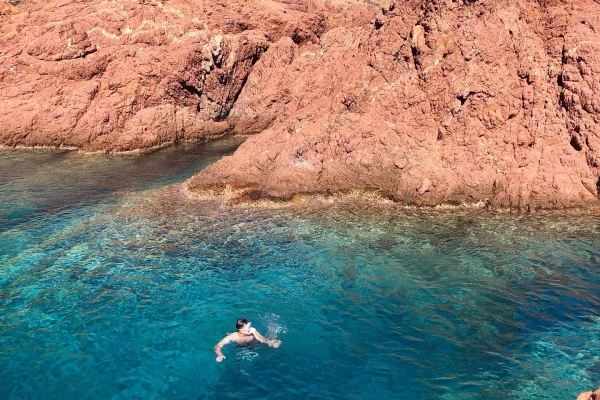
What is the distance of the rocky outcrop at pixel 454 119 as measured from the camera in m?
17.5

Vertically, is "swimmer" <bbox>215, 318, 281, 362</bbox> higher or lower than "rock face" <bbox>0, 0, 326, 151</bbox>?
lower

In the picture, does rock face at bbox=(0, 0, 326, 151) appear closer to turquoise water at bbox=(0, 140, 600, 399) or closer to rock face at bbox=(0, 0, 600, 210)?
rock face at bbox=(0, 0, 600, 210)

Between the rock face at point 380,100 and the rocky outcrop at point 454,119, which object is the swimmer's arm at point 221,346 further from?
the rocky outcrop at point 454,119

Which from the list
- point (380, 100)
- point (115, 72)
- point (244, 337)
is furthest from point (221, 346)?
point (115, 72)

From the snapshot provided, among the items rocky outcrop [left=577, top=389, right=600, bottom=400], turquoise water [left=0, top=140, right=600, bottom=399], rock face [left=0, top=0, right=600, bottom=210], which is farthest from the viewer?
rock face [left=0, top=0, right=600, bottom=210]

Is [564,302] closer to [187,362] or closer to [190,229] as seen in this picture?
[187,362]

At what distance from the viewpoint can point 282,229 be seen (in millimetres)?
17375

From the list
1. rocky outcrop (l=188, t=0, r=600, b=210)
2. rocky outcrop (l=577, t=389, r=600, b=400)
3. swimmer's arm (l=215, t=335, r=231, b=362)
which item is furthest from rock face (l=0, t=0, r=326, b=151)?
rocky outcrop (l=577, t=389, r=600, b=400)

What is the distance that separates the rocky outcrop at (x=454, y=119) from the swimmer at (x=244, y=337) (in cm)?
926

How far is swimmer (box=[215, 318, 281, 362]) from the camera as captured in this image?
11.1 m

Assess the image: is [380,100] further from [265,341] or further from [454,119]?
[265,341]

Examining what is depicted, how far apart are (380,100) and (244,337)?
12.8 metres

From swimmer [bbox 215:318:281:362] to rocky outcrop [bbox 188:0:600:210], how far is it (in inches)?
364

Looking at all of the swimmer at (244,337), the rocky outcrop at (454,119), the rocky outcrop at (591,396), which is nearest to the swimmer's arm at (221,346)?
the swimmer at (244,337)
